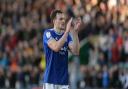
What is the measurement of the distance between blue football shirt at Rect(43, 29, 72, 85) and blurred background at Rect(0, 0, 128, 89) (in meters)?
7.50

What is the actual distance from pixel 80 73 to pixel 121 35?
1944 millimetres

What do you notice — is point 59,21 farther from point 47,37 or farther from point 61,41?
point 61,41

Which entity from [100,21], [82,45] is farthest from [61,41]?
[100,21]

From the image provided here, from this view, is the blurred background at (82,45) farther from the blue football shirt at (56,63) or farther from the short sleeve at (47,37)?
the short sleeve at (47,37)

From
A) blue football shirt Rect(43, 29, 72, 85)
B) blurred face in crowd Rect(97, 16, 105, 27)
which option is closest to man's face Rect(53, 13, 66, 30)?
blue football shirt Rect(43, 29, 72, 85)

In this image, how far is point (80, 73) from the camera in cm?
1908

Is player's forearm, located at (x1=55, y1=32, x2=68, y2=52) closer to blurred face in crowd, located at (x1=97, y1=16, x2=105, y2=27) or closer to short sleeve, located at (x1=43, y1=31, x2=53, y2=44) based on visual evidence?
short sleeve, located at (x1=43, y1=31, x2=53, y2=44)

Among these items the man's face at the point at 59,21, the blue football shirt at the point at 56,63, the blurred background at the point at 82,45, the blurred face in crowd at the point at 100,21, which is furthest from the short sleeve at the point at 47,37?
the blurred face in crowd at the point at 100,21

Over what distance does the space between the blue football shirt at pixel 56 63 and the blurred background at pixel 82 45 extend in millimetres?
7502

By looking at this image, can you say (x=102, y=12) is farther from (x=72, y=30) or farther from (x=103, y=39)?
(x=72, y=30)

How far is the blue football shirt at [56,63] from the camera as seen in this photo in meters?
9.49

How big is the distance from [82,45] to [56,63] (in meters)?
10.4

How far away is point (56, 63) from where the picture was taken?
949cm

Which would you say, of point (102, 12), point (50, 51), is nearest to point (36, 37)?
point (102, 12)
